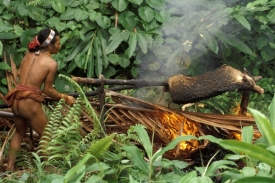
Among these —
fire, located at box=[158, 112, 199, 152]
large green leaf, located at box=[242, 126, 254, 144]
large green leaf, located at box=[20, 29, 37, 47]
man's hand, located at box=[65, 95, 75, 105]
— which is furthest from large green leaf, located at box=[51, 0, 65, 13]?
large green leaf, located at box=[242, 126, 254, 144]

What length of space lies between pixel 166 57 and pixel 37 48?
98.9 inches

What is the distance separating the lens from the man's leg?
493cm

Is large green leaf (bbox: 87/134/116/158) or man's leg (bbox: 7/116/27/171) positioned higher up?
large green leaf (bbox: 87/134/116/158)

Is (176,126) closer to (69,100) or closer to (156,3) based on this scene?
(69,100)

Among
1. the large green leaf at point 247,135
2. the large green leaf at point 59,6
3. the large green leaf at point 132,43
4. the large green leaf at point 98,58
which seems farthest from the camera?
the large green leaf at point 59,6

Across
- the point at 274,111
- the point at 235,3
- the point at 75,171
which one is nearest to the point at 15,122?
the point at 75,171

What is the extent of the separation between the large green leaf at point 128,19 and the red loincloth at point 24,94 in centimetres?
279

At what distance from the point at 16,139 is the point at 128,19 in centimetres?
316

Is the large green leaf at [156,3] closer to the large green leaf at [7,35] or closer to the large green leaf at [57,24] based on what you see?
the large green leaf at [57,24]

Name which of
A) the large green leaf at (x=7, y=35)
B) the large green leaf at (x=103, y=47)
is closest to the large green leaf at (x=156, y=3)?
the large green leaf at (x=103, y=47)

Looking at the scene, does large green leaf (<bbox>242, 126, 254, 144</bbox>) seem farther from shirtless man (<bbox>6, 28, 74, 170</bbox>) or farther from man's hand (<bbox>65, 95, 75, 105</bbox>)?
shirtless man (<bbox>6, 28, 74, 170</bbox>)

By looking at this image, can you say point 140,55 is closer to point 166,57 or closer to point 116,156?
point 166,57

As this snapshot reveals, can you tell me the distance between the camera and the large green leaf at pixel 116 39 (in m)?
7.61

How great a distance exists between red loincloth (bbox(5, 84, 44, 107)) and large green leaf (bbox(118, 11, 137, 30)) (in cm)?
279
